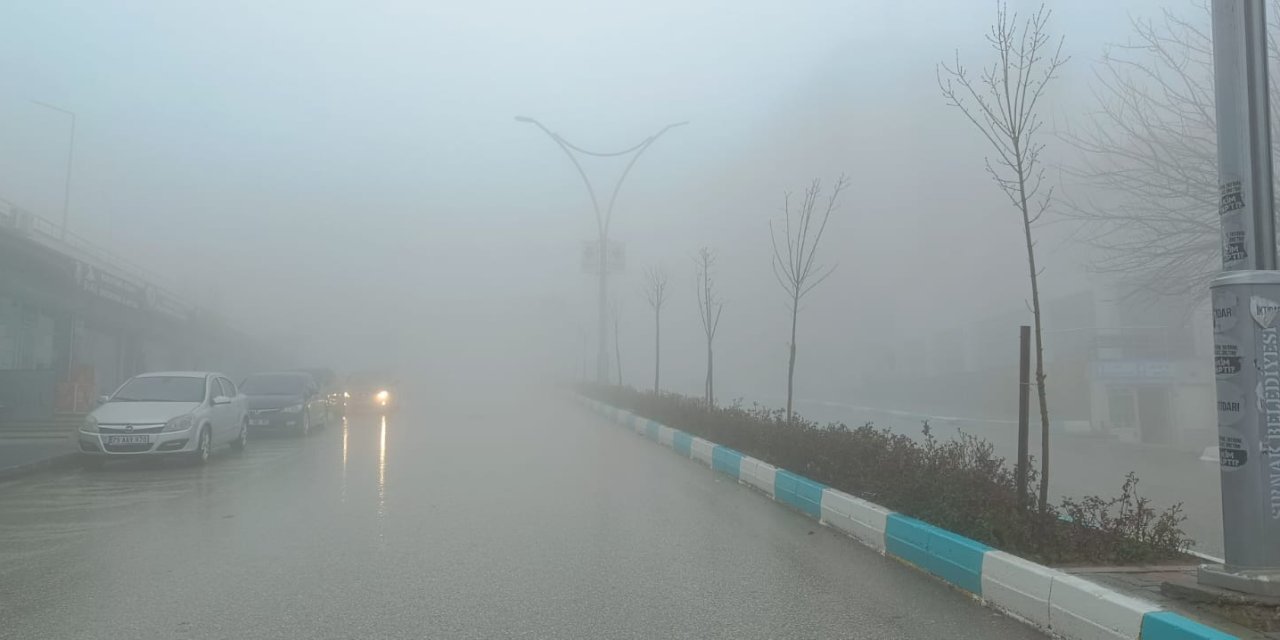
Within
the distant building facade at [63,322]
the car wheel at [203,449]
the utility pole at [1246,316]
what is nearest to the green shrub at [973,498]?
the utility pole at [1246,316]

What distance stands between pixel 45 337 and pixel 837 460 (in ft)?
82.6

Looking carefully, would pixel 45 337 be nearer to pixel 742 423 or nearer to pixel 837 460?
pixel 742 423

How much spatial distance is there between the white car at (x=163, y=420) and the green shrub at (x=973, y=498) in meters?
8.52

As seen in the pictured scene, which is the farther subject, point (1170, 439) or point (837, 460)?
point (1170, 439)

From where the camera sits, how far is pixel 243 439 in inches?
617

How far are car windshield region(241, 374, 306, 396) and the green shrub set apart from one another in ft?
42.3

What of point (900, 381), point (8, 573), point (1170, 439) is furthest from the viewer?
point (900, 381)

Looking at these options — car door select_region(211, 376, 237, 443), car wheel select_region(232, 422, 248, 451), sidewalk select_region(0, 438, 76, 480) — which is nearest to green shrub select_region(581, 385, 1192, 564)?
car door select_region(211, 376, 237, 443)

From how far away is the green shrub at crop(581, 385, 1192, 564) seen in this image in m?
5.79

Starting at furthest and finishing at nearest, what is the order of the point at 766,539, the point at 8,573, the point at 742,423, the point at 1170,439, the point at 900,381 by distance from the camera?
the point at 900,381
the point at 1170,439
the point at 742,423
the point at 766,539
the point at 8,573

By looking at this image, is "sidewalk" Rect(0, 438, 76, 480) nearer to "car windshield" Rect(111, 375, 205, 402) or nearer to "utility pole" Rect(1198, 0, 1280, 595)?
"car windshield" Rect(111, 375, 205, 402)

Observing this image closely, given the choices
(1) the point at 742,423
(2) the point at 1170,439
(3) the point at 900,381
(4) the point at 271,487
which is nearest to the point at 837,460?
(1) the point at 742,423

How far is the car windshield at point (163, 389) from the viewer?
43.9ft

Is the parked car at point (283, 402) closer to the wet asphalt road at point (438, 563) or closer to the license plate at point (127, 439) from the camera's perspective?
the license plate at point (127, 439)
